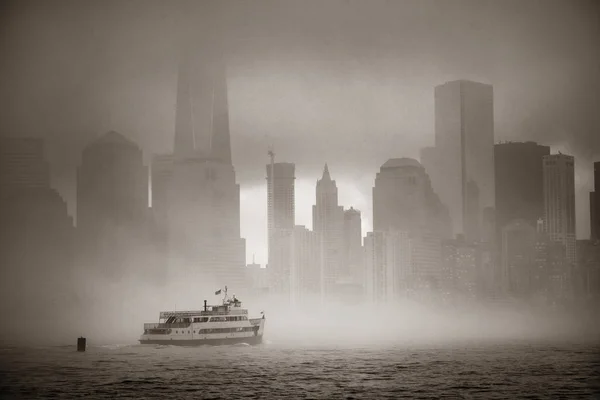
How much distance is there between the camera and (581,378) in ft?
320

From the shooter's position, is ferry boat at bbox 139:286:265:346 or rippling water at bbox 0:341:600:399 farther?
ferry boat at bbox 139:286:265:346

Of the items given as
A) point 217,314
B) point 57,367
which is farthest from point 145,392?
point 217,314

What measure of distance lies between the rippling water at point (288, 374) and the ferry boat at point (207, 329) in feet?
12.7

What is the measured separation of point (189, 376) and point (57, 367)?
23.1 metres

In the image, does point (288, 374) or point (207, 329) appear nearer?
point (288, 374)

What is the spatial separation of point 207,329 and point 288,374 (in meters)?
50.5

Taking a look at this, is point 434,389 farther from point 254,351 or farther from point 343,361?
point 254,351

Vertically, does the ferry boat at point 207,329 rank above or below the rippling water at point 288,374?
above

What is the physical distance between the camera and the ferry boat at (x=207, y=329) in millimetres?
147875

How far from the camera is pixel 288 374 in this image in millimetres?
99500

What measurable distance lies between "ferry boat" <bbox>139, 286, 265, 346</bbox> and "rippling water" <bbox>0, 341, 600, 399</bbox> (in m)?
3.86

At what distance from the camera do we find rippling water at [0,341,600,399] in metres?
A: 81.2

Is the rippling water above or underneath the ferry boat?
underneath

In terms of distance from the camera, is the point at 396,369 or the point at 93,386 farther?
the point at 396,369
